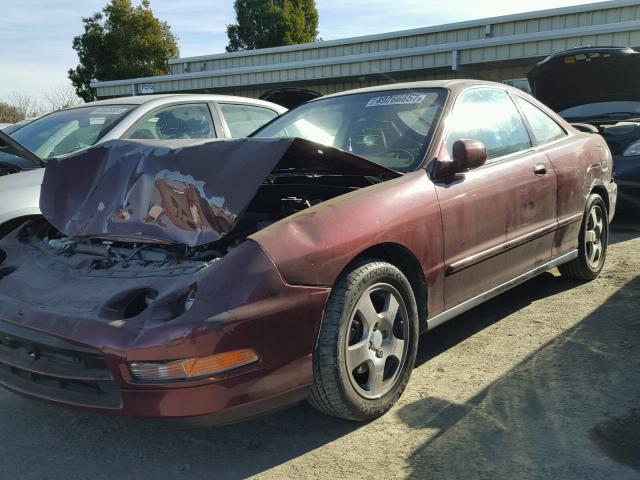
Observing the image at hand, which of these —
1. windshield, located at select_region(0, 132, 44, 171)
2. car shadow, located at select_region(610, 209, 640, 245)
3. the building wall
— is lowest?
car shadow, located at select_region(610, 209, 640, 245)

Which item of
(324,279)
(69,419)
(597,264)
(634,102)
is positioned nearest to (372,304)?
(324,279)

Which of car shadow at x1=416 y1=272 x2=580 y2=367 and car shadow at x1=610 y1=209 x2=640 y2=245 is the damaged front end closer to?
car shadow at x1=416 y1=272 x2=580 y2=367

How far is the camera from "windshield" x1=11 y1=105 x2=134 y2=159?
5.21 meters

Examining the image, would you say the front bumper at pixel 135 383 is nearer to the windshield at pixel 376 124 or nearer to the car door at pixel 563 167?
the windshield at pixel 376 124

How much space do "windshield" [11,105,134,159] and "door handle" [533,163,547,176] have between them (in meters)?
3.24

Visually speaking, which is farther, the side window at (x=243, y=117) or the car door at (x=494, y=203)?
the side window at (x=243, y=117)

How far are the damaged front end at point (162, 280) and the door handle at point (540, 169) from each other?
1289 mm

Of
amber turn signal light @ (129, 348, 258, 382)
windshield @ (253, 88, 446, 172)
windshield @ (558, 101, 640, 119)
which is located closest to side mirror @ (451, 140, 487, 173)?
windshield @ (253, 88, 446, 172)

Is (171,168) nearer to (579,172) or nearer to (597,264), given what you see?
(579,172)

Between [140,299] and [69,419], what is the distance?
0.95m

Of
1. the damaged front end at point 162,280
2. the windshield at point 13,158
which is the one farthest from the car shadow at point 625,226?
the windshield at point 13,158

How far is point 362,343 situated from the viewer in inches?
113

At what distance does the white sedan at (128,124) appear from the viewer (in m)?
4.92

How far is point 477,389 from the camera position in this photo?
3.29m
